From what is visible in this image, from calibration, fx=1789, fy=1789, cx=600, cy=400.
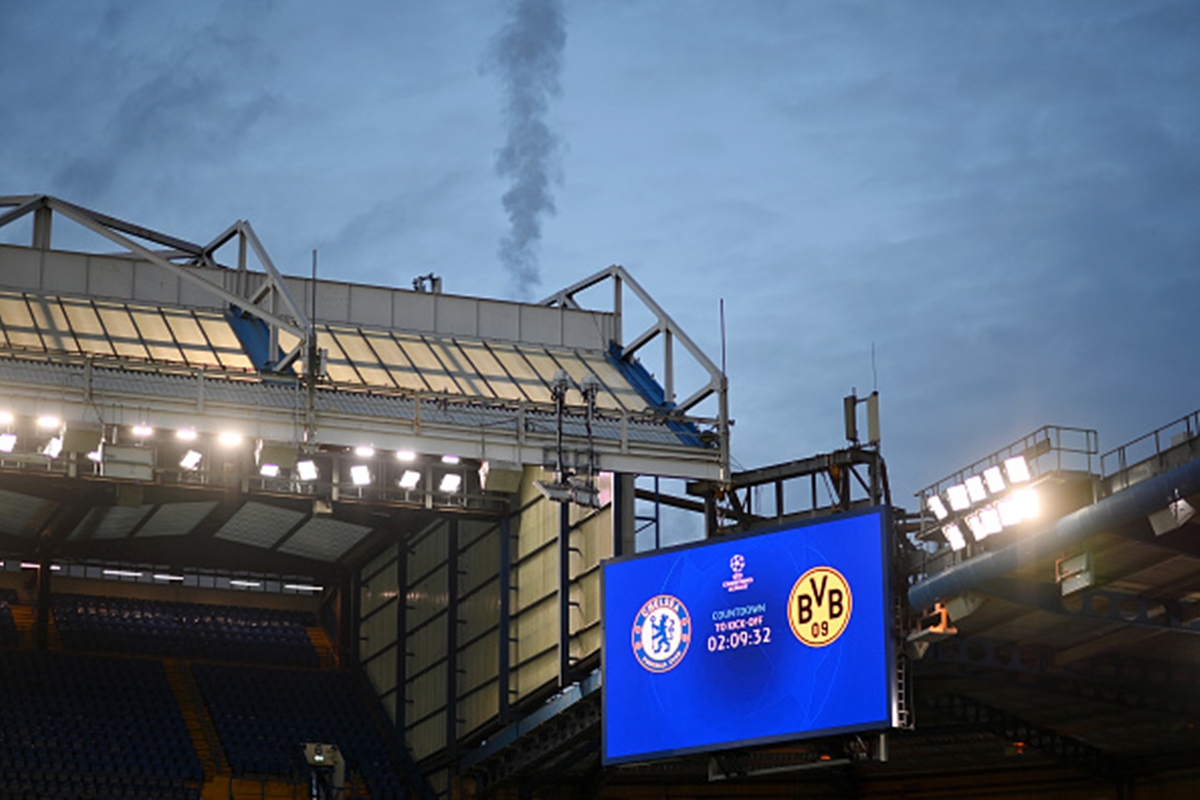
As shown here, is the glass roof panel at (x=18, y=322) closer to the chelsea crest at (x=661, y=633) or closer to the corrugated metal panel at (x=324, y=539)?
the corrugated metal panel at (x=324, y=539)

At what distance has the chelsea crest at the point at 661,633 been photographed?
40.2 m

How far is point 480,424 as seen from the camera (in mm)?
44062

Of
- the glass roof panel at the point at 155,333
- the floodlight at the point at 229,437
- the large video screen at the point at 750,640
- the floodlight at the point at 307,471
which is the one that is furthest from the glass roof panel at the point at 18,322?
the large video screen at the point at 750,640

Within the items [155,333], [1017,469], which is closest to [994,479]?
[1017,469]

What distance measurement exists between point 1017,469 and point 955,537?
7.40 feet

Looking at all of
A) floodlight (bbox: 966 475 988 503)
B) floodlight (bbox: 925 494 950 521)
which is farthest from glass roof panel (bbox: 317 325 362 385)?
floodlight (bbox: 966 475 988 503)

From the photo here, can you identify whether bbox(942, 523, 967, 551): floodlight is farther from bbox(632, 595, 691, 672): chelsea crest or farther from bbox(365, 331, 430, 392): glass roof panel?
bbox(365, 331, 430, 392): glass roof panel

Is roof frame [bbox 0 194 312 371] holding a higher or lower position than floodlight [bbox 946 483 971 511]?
higher

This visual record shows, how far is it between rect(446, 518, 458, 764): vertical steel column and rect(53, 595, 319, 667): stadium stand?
420 inches

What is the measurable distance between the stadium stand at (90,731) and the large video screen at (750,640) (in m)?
15.1

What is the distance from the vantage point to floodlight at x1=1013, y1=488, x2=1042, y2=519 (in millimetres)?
→ 35688

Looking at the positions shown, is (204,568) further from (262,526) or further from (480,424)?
(480,424)

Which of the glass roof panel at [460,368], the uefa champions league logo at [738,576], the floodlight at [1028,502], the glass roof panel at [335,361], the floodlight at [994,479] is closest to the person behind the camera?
the floodlight at [1028,502]

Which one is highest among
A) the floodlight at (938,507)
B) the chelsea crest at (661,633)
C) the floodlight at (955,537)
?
the floodlight at (938,507)
